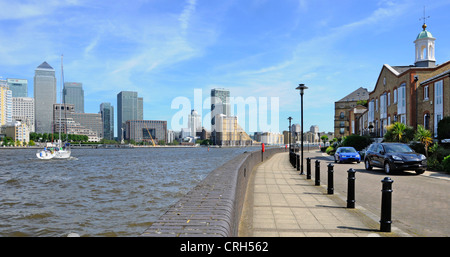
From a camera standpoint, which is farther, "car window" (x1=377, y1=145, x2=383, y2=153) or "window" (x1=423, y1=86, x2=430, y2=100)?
"window" (x1=423, y1=86, x2=430, y2=100)

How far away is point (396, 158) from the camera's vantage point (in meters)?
18.2

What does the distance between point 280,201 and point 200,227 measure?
6.71 metres

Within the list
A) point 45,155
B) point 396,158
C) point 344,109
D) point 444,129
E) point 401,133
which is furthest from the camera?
point 344,109

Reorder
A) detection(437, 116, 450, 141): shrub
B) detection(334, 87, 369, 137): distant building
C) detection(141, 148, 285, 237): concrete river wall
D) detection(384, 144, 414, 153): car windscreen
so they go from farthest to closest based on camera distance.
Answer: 1. detection(334, 87, 369, 137): distant building
2. detection(437, 116, 450, 141): shrub
3. detection(384, 144, 414, 153): car windscreen
4. detection(141, 148, 285, 237): concrete river wall

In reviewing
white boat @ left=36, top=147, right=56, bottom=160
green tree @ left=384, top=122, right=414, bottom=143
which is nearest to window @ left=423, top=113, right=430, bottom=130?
green tree @ left=384, top=122, right=414, bottom=143

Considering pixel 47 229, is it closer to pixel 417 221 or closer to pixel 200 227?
pixel 200 227

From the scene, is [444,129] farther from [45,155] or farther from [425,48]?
[45,155]

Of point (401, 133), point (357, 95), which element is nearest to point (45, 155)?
point (401, 133)

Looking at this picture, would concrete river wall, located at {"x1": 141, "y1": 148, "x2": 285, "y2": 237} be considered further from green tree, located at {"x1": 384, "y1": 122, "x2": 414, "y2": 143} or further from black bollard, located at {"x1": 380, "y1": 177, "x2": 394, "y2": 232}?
green tree, located at {"x1": 384, "y1": 122, "x2": 414, "y2": 143}

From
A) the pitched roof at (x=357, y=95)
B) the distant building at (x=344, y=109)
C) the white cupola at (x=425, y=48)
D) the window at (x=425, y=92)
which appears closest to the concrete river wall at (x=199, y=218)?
the window at (x=425, y=92)

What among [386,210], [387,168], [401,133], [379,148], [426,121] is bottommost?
[387,168]

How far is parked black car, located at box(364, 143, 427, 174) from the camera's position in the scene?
17984 mm

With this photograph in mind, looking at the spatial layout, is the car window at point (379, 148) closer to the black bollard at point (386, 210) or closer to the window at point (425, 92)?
the black bollard at point (386, 210)

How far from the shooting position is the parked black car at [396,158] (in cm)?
1798
